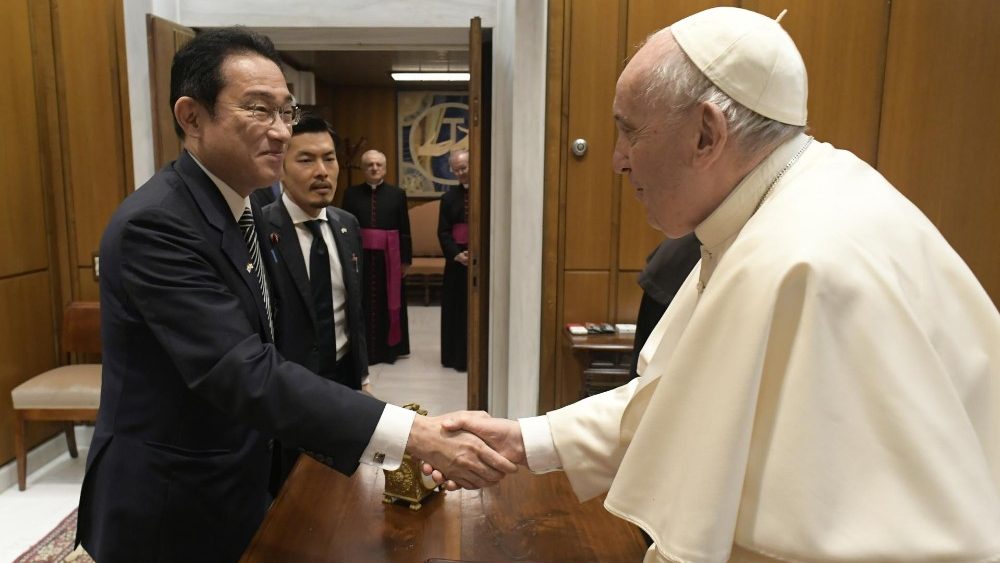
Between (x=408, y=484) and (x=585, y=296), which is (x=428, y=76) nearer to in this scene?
(x=585, y=296)

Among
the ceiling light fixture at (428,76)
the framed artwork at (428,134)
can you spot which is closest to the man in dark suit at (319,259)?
the ceiling light fixture at (428,76)

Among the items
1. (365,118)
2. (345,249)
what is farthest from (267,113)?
(365,118)

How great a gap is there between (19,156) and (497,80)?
2.79 m

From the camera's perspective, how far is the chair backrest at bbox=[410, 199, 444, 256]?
10484 mm

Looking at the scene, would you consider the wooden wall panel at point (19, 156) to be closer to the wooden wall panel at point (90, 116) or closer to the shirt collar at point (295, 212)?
the wooden wall panel at point (90, 116)

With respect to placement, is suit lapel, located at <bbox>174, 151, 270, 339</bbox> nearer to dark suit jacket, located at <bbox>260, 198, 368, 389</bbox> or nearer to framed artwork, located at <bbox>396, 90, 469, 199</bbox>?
dark suit jacket, located at <bbox>260, 198, 368, 389</bbox>

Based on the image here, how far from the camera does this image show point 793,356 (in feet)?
3.08

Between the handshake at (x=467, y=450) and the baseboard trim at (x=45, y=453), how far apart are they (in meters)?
3.02

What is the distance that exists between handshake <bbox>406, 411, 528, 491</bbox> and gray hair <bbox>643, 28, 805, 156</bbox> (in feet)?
2.76

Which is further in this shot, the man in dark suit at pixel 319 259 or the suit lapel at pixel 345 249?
the suit lapel at pixel 345 249

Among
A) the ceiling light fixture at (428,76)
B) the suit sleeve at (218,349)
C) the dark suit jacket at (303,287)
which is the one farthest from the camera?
the ceiling light fixture at (428,76)

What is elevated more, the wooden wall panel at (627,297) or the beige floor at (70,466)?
the wooden wall panel at (627,297)

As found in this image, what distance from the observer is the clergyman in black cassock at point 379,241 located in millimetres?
6148

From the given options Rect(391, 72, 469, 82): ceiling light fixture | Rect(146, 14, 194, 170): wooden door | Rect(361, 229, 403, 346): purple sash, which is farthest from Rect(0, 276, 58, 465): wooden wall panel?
Rect(391, 72, 469, 82): ceiling light fixture
